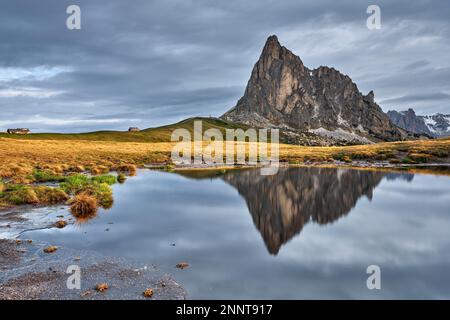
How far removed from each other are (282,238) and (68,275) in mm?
11377

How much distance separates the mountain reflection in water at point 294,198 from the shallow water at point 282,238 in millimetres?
110

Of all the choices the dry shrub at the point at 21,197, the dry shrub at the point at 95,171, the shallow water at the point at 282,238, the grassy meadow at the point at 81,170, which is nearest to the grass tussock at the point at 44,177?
the grassy meadow at the point at 81,170

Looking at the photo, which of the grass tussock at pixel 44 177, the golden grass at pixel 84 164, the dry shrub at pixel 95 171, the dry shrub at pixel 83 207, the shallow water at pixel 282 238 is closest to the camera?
the shallow water at pixel 282 238

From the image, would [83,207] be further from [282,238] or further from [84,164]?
[84,164]

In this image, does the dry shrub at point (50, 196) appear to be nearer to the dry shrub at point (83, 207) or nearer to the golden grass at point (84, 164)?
the golden grass at point (84, 164)

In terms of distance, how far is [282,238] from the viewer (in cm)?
1953

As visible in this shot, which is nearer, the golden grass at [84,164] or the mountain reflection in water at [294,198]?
the mountain reflection in water at [294,198]

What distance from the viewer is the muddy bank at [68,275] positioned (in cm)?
1166

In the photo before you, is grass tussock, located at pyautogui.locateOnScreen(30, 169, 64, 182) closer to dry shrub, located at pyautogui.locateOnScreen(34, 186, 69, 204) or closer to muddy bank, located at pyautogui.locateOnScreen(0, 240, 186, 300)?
dry shrub, located at pyautogui.locateOnScreen(34, 186, 69, 204)

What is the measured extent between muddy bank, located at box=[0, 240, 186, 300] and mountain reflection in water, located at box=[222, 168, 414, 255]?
6722 millimetres

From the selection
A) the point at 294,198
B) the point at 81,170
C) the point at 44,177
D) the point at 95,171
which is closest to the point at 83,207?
the point at 294,198

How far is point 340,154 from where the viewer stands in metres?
89.4
